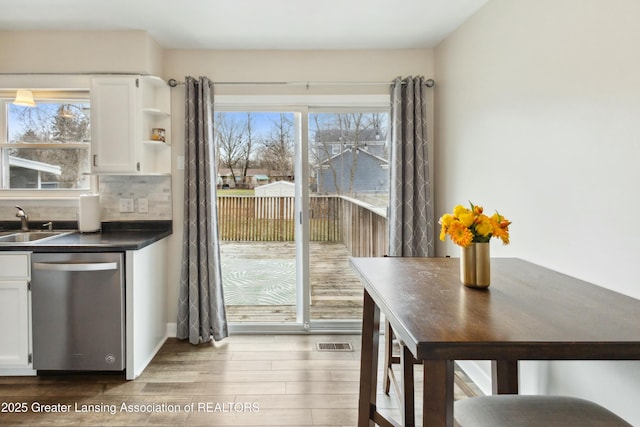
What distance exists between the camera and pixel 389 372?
7.91 ft

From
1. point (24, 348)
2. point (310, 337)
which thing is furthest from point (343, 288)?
point (24, 348)

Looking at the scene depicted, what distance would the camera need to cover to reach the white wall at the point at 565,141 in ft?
4.94

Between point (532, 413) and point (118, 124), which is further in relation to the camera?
point (118, 124)

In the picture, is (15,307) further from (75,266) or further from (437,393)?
(437,393)

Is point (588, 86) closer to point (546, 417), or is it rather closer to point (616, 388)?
point (616, 388)

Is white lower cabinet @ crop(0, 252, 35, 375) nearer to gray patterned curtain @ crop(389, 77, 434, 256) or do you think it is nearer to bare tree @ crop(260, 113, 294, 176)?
bare tree @ crop(260, 113, 294, 176)

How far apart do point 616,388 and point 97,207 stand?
348cm

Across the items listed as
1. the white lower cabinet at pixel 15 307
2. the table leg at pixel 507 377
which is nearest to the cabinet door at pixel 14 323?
the white lower cabinet at pixel 15 307

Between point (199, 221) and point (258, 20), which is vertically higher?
point (258, 20)

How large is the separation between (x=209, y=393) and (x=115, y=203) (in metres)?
1.80

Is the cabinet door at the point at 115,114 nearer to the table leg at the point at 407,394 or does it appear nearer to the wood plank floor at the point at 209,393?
the wood plank floor at the point at 209,393

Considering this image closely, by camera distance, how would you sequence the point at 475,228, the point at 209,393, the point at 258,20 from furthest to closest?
the point at 258,20
the point at 209,393
the point at 475,228

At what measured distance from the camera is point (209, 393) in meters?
2.50

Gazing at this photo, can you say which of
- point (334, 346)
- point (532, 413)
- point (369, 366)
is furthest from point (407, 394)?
point (334, 346)
